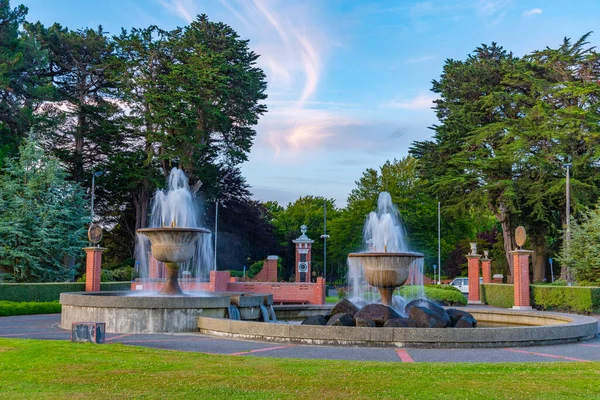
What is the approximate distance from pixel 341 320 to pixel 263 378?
7.32 metres

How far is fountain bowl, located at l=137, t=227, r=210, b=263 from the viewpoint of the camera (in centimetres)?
1719

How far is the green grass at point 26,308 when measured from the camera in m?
20.8

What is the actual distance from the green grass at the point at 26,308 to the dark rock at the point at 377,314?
12.3 m

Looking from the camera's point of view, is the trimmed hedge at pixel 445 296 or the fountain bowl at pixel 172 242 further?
the trimmed hedge at pixel 445 296

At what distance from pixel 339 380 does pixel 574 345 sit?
7.85 meters

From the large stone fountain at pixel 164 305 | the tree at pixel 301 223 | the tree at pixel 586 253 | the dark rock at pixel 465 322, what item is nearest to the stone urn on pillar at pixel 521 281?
the tree at pixel 586 253

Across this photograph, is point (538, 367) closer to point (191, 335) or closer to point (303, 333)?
point (303, 333)

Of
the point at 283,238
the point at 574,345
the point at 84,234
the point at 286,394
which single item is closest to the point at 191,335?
the point at 286,394

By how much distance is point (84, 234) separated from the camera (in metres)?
39.1

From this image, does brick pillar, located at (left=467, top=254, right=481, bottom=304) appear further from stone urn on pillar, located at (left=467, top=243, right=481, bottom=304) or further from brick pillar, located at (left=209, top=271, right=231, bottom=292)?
brick pillar, located at (left=209, top=271, right=231, bottom=292)

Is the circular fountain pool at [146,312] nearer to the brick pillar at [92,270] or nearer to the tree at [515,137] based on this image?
the brick pillar at [92,270]

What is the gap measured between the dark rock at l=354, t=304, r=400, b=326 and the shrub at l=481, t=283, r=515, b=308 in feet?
44.1

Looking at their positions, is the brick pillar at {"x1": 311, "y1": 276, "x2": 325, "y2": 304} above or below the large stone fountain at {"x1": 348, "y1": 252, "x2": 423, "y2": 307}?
below

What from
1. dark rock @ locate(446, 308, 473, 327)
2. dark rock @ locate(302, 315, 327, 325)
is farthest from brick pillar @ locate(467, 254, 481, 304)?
dark rock @ locate(302, 315, 327, 325)
